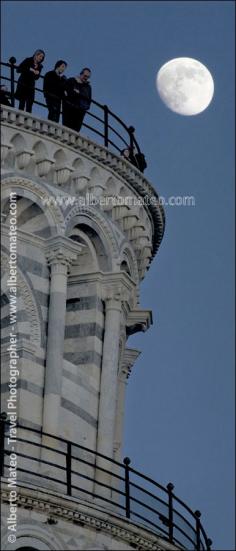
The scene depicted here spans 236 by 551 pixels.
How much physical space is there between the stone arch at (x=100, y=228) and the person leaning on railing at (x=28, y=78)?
2723 millimetres

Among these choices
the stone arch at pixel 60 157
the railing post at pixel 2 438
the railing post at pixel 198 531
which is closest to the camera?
the railing post at pixel 2 438

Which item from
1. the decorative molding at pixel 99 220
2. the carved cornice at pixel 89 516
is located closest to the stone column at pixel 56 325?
the decorative molding at pixel 99 220

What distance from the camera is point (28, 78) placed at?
6806cm

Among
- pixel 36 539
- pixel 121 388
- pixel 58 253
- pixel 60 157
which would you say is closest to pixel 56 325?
pixel 58 253

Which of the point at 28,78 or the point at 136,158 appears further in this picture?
the point at 136,158

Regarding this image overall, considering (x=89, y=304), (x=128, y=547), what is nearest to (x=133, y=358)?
(x=89, y=304)

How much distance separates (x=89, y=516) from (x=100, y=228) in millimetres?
8915

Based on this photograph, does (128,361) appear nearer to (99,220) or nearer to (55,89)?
(99,220)

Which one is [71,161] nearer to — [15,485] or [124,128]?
[124,128]

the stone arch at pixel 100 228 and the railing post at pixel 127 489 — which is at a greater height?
the stone arch at pixel 100 228

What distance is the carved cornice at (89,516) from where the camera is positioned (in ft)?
199

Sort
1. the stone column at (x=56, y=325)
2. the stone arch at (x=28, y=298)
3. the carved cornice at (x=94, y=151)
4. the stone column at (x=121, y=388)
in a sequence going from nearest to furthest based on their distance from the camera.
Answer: the stone column at (x=56, y=325)
the stone arch at (x=28, y=298)
the carved cornice at (x=94, y=151)
the stone column at (x=121, y=388)

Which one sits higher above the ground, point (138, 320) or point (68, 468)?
point (138, 320)

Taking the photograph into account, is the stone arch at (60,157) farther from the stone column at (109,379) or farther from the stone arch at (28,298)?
the stone column at (109,379)
